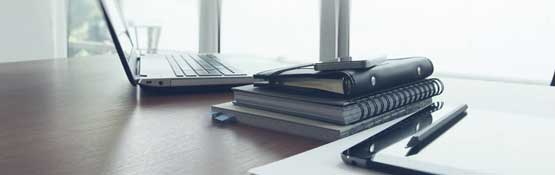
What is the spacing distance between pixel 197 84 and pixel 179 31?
2.94 m

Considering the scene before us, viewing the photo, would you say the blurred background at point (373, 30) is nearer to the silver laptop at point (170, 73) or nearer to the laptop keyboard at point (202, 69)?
the laptop keyboard at point (202, 69)

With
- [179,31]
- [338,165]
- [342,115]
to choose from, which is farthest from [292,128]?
[179,31]

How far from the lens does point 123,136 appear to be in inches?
24.8

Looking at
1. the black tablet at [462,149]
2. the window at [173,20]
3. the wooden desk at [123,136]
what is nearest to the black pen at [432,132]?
the black tablet at [462,149]

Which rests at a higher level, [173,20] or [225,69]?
[173,20]

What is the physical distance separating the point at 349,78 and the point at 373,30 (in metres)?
2.28

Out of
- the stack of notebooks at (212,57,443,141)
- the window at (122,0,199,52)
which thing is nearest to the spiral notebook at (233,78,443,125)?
the stack of notebooks at (212,57,443,141)

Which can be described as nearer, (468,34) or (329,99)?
(329,99)

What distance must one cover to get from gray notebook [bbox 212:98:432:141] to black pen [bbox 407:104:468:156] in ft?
0.19

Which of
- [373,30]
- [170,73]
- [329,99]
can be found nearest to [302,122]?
[329,99]

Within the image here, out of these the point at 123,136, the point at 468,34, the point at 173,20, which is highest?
the point at 173,20

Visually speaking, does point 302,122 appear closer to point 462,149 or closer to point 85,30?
point 462,149

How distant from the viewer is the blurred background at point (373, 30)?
2.39 meters

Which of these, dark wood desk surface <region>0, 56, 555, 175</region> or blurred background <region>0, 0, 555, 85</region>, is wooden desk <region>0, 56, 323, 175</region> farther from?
blurred background <region>0, 0, 555, 85</region>
